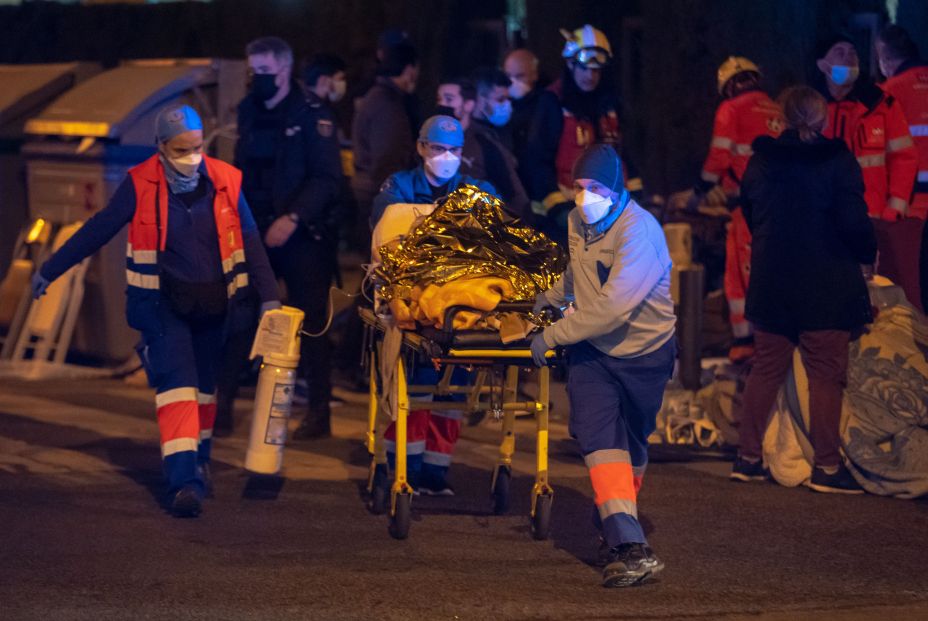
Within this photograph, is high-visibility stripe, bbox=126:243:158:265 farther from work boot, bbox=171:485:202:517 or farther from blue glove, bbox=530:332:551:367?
blue glove, bbox=530:332:551:367

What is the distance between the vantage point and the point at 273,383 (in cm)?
822

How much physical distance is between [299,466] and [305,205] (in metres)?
1.45

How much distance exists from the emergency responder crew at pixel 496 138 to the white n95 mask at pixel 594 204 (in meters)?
2.86

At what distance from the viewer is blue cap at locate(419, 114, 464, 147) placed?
814cm

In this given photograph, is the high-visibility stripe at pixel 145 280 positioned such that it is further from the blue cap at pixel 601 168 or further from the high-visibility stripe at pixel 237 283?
the blue cap at pixel 601 168

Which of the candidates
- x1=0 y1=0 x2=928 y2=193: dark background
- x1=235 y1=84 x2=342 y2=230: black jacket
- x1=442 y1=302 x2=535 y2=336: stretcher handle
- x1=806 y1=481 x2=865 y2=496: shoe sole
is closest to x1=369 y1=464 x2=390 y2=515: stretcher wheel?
x1=442 y1=302 x2=535 y2=336: stretcher handle

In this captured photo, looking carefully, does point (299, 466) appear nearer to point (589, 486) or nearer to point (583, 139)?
point (589, 486)

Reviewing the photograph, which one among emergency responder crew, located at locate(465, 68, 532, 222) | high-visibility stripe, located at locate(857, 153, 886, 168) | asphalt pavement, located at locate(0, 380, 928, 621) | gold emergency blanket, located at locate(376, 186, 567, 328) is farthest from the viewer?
emergency responder crew, located at locate(465, 68, 532, 222)

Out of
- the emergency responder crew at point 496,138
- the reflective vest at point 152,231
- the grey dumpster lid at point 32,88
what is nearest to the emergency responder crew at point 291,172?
the emergency responder crew at point 496,138

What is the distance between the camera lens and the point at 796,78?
13094 millimetres

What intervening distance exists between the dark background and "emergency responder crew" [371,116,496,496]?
4.24m

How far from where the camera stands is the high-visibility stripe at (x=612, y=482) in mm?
6945

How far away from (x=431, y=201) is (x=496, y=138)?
222 cm

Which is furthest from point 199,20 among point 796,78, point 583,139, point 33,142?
point 583,139
